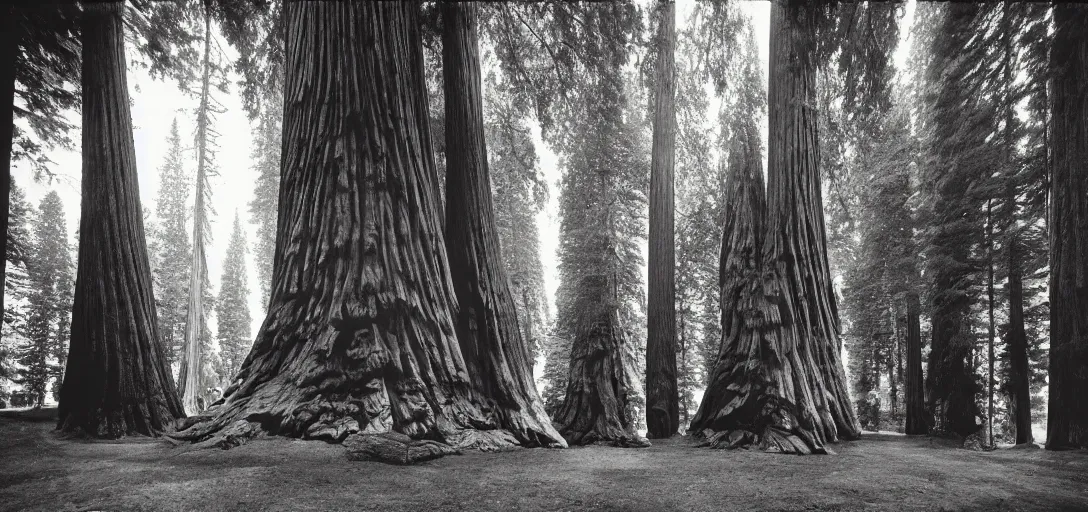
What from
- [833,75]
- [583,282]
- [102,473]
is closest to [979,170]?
[833,75]

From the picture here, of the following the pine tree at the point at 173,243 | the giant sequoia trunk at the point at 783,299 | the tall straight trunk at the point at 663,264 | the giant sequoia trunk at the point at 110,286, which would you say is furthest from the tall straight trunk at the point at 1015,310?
the pine tree at the point at 173,243

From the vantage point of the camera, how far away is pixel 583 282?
14266 millimetres

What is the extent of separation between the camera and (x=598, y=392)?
7.29m

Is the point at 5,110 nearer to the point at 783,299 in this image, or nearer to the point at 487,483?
the point at 487,483

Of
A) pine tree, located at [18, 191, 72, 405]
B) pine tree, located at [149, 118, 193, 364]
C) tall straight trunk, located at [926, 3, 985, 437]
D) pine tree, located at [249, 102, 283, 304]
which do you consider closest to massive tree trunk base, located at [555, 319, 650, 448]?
tall straight trunk, located at [926, 3, 985, 437]

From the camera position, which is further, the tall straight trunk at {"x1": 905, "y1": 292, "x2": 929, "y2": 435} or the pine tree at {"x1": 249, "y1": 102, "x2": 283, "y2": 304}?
the pine tree at {"x1": 249, "y1": 102, "x2": 283, "y2": 304}

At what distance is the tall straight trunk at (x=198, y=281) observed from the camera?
48.9 ft

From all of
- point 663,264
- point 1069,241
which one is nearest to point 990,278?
point 1069,241

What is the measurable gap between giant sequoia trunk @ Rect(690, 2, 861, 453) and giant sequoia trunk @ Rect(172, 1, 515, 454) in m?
3.62

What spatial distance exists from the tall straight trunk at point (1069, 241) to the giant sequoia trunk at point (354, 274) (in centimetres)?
807

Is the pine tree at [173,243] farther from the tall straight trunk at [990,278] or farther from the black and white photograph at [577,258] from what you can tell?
the tall straight trunk at [990,278]

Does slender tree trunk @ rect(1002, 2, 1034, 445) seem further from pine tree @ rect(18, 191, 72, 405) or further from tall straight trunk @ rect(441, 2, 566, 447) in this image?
pine tree @ rect(18, 191, 72, 405)

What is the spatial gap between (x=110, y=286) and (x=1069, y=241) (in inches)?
544

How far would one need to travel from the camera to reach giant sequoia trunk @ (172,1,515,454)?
4301mm
